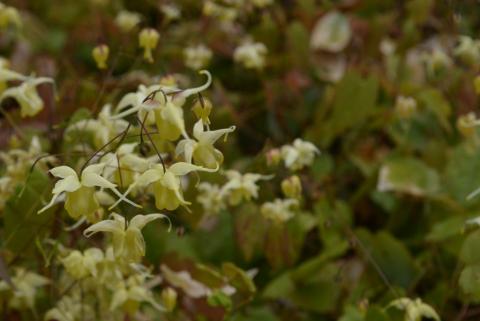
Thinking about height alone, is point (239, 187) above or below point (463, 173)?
above

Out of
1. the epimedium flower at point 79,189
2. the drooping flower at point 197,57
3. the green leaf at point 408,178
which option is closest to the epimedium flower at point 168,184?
the epimedium flower at point 79,189

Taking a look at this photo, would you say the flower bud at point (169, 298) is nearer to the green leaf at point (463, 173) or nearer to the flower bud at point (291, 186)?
the flower bud at point (291, 186)

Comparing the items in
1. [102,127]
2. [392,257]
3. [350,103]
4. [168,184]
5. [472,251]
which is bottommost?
[392,257]

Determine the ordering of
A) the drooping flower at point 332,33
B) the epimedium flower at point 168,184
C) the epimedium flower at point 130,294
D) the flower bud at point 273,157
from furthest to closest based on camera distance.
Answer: the drooping flower at point 332,33, the flower bud at point 273,157, the epimedium flower at point 130,294, the epimedium flower at point 168,184

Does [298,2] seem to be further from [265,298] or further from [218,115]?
[265,298]

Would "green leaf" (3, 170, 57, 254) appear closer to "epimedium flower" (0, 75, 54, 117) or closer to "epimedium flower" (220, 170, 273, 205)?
"epimedium flower" (0, 75, 54, 117)

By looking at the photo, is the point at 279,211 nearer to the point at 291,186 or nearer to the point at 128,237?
the point at 291,186

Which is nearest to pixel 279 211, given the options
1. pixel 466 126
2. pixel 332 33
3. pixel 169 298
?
pixel 169 298

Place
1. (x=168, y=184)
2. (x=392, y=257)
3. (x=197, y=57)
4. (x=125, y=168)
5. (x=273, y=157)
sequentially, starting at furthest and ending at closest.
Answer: (x=197, y=57), (x=392, y=257), (x=273, y=157), (x=125, y=168), (x=168, y=184)

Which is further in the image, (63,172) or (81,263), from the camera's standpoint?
(81,263)

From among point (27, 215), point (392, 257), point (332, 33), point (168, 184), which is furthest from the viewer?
point (332, 33)
